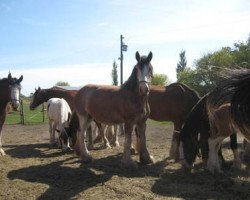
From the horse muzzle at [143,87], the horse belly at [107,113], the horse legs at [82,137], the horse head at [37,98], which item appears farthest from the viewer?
the horse head at [37,98]

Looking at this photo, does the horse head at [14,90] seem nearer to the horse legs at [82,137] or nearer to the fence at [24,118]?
the horse legs at [82,137]

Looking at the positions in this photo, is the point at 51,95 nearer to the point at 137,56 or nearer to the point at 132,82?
the point at 132,82

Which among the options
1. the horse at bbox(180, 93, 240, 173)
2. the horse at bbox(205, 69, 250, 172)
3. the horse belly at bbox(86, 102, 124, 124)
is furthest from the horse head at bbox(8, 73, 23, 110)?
the horse at bbox(205, 69, 250, 172)

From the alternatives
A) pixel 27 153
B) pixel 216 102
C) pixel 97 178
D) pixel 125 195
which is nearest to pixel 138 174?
pixel 97 178

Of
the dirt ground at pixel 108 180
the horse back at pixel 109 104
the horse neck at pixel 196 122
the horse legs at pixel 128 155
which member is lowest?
the dirt ground at pixel 108 180

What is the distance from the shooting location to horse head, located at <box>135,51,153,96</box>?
7.07 m

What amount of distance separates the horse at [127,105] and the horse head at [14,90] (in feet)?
7.96

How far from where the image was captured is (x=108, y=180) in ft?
21.8

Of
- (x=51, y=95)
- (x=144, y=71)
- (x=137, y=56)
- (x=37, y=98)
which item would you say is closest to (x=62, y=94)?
(x=51, y=95)

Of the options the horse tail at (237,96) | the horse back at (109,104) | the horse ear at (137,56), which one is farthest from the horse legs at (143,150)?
the horse tail at (237,96)

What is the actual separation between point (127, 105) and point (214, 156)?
2063 millimetres

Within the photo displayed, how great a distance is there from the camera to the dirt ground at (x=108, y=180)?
5.75 m

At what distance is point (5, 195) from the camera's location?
5.75 metres

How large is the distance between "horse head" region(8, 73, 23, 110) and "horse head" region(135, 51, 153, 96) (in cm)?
427
